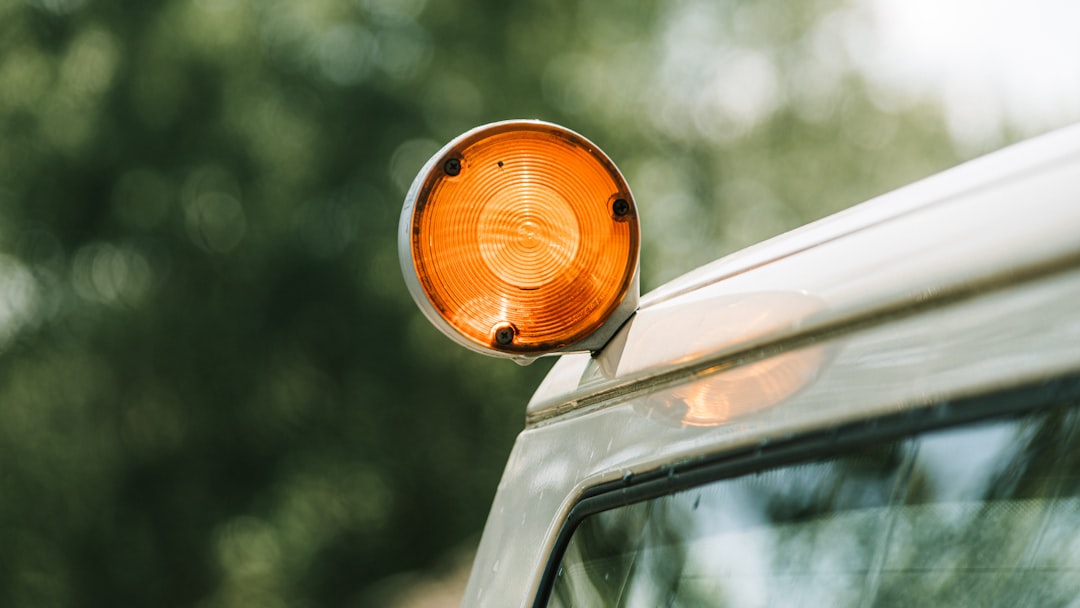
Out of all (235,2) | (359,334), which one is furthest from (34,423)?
(235,2)

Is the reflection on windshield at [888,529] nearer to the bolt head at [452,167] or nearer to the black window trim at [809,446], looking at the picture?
the black window trim at [809,446]

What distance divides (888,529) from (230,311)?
11.9 meters

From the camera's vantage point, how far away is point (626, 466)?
114cm

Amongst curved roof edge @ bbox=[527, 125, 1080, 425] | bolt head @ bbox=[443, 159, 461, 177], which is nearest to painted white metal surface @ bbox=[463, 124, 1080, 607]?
curved roof edge @ bbox=[527, 125, 1080, 425]

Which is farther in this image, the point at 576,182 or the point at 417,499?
the point at 417,499

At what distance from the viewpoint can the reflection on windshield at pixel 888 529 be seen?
2.47 ft

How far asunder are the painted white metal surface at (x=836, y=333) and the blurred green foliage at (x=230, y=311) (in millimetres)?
10758

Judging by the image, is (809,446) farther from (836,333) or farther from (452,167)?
(452,167)

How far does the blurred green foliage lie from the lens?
1181cm

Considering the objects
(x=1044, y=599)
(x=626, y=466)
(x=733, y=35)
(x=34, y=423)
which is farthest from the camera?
(x=733, y=35)

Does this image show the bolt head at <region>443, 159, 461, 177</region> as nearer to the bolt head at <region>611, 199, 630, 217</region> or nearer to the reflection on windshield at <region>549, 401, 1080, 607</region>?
the bolt head at <region>611, 199, 630, 217</region>

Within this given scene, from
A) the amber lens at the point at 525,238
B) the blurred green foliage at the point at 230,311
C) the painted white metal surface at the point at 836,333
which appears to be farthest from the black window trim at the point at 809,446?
the blurred green foliage at the point at 230,311

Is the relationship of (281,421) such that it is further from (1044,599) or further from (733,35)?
(1044,599)

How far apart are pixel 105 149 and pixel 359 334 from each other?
3.40 m
